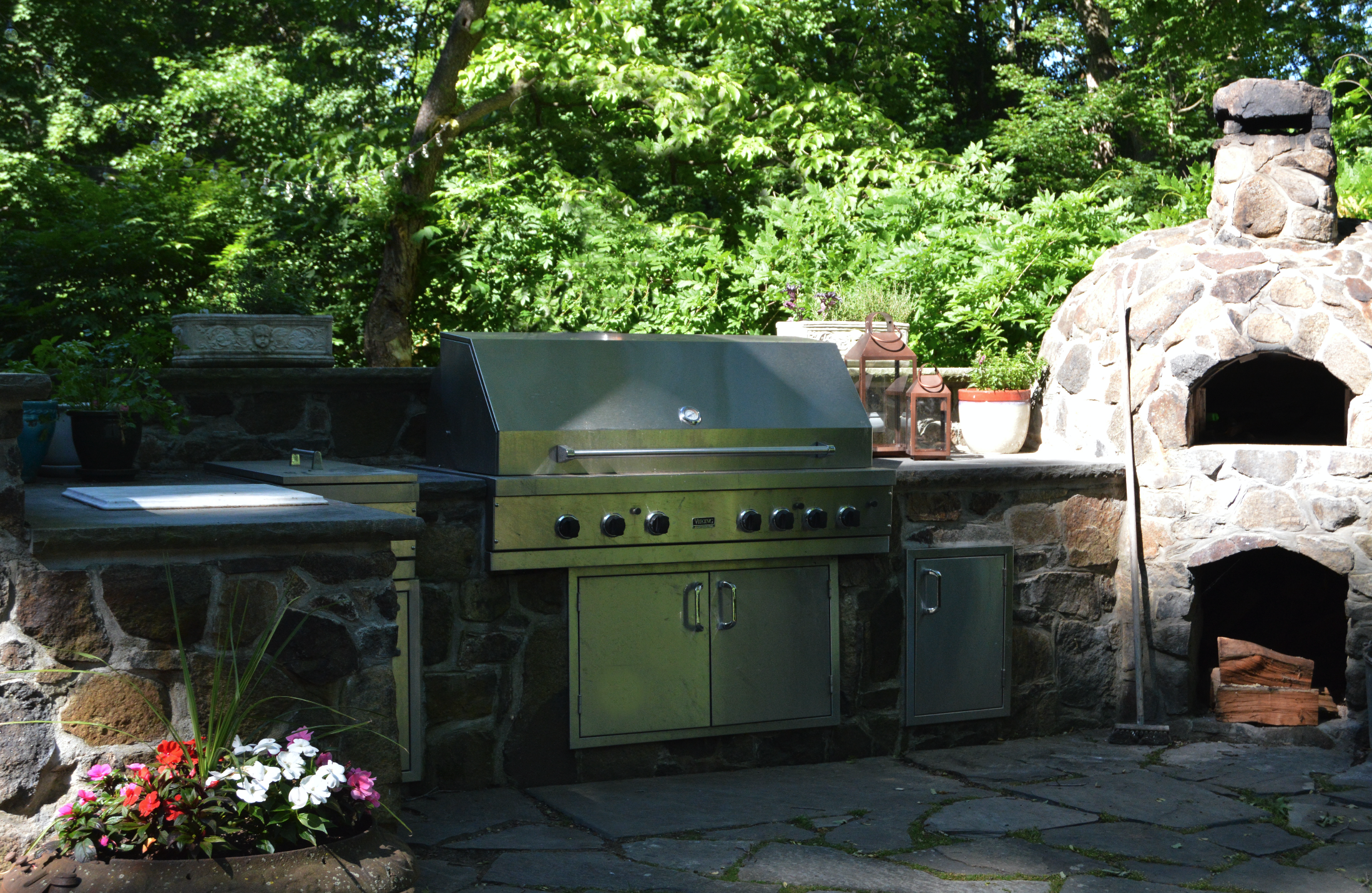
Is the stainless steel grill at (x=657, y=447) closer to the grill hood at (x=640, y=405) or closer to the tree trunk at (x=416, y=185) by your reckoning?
the grill hood at (x=640, y=405)

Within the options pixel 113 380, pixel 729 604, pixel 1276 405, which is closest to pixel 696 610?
pixel 729 604

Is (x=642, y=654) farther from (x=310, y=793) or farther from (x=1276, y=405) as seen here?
(x=1276, y=405)

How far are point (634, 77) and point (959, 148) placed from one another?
16.5 ft

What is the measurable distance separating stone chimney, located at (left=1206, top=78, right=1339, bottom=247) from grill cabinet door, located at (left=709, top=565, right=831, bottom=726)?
2551 mm

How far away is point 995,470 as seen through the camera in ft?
16.6

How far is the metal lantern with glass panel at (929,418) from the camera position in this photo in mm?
5297

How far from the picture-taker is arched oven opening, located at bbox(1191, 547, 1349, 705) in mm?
5824

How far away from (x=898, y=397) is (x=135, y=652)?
11.3ft

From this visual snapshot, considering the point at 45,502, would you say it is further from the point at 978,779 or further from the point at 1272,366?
the point at 1272,366

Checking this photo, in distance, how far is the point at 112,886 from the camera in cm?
244

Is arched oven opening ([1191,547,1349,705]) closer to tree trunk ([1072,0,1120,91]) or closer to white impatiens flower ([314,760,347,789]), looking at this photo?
white impatiens flower ([314,760,347,789])

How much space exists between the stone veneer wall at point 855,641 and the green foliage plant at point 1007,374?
680 millimetres

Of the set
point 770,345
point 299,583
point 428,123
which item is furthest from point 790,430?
point 428,123

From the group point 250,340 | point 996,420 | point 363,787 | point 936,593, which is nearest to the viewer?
point 363,787
